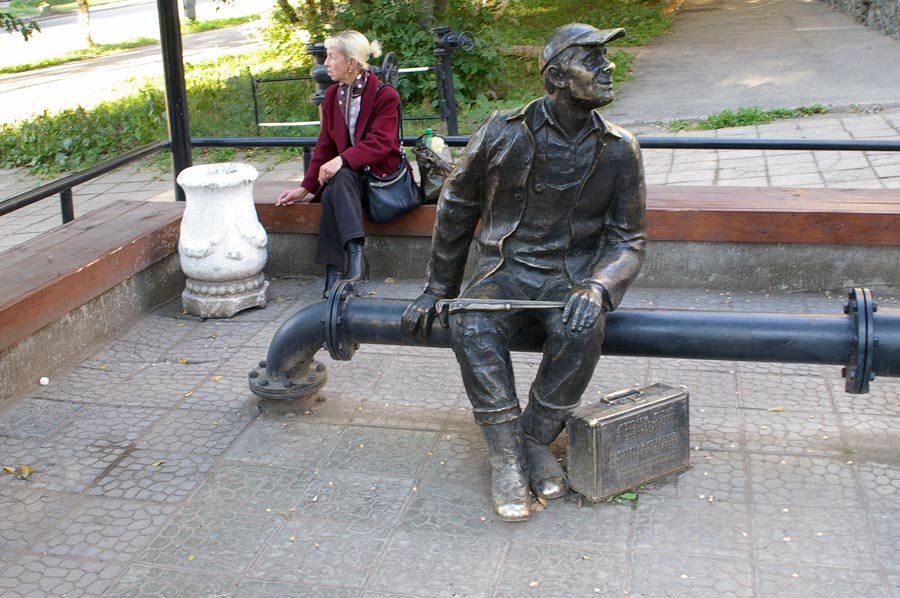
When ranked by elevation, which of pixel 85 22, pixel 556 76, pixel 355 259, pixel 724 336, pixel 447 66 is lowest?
pixel 355 259

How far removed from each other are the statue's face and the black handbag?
8.17 feet

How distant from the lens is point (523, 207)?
4.02m

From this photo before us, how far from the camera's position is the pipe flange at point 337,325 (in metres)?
4.34

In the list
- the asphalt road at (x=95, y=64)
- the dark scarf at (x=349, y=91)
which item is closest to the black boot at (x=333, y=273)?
the dark scarf at (x=349, y=91)

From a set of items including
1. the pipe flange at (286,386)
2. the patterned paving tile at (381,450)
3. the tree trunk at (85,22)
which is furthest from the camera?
the tree trunk at (85,22)

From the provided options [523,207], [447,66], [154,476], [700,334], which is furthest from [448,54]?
[154,476]

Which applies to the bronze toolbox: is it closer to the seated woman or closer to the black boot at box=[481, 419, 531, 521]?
the black boot at box=[481, 419, 531, 521]

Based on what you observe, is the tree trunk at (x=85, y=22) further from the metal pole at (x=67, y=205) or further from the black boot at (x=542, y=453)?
the black boot at (x=542, y=453)

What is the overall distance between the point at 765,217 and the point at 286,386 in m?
2.77

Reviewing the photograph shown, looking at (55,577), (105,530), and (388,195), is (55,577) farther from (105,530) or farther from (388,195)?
(388,195)

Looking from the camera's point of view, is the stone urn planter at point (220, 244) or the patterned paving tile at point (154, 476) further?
the stone urn planter at point (220, 244)

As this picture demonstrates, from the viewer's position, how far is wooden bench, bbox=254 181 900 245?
18.5 ft

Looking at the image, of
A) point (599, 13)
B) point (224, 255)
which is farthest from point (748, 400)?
point (599, 13)

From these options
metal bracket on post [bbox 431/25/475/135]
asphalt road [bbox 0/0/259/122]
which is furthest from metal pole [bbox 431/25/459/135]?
asphalt road [bbox 0/0/259/122]
